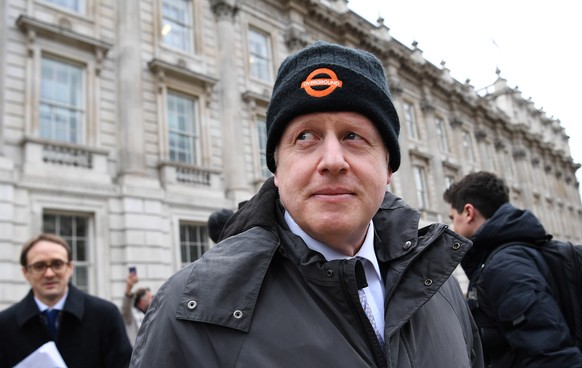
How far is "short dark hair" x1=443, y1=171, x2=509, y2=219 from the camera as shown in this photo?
351 cm

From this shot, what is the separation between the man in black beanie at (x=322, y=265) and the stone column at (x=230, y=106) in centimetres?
1220

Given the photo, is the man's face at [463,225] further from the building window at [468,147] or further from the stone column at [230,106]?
the building window at [468,147]

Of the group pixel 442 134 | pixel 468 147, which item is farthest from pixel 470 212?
pixel 468 147

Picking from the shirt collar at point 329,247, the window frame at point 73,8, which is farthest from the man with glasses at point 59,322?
the window frame at point 73,8

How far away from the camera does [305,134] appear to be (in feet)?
5.56

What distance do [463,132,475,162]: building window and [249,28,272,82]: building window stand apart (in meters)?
16.8

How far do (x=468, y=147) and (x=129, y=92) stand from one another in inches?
926

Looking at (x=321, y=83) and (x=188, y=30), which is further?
(x=188, y=30)

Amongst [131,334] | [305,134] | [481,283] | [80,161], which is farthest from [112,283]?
[305,134]

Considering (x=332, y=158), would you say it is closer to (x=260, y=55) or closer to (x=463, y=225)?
(x=463, y=225)

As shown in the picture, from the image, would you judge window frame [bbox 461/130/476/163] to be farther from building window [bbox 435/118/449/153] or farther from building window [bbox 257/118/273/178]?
building window [bbox 257/118/273/178]

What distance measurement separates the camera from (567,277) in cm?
289

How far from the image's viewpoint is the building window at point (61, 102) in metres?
11.1

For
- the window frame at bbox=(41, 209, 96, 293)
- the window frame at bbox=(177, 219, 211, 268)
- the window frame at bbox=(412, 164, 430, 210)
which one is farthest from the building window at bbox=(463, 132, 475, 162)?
the window frame at bbox=(41, 209, 96, 293)
